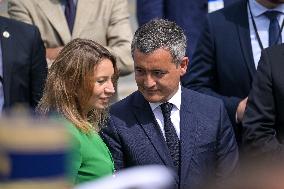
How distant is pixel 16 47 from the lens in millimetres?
4465

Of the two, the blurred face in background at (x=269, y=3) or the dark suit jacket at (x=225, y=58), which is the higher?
the blurred face in background at (x=269, y=3)

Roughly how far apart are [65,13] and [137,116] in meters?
1.48

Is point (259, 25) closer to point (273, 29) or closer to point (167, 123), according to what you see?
point (273, 29)

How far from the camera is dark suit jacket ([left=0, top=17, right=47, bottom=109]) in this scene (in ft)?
14.4

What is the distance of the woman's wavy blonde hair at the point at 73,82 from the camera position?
3.24 m

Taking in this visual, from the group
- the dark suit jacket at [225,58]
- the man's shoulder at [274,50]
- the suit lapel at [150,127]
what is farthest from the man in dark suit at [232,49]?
the suit lapel at [150,127]

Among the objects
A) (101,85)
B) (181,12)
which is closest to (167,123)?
(101,85)

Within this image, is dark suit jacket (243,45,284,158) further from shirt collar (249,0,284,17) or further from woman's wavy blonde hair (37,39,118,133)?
woman's wavy blonde hair (37,39,118,133)

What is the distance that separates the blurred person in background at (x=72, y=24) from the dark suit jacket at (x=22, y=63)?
351 millimetres

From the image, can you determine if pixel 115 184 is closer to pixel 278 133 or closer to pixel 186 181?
pixel 186 181

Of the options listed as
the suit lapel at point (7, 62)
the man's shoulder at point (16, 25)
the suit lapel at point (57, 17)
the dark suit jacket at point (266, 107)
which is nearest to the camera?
the dark suit jacket at point (266, 107)

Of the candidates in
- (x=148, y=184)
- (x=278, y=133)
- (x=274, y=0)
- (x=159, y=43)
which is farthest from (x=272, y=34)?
(x=148, y=184)

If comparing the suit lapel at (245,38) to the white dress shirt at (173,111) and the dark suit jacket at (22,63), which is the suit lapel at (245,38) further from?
the dark suit jacket at (22,63)

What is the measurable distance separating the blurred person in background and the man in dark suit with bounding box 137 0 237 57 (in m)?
0.43
